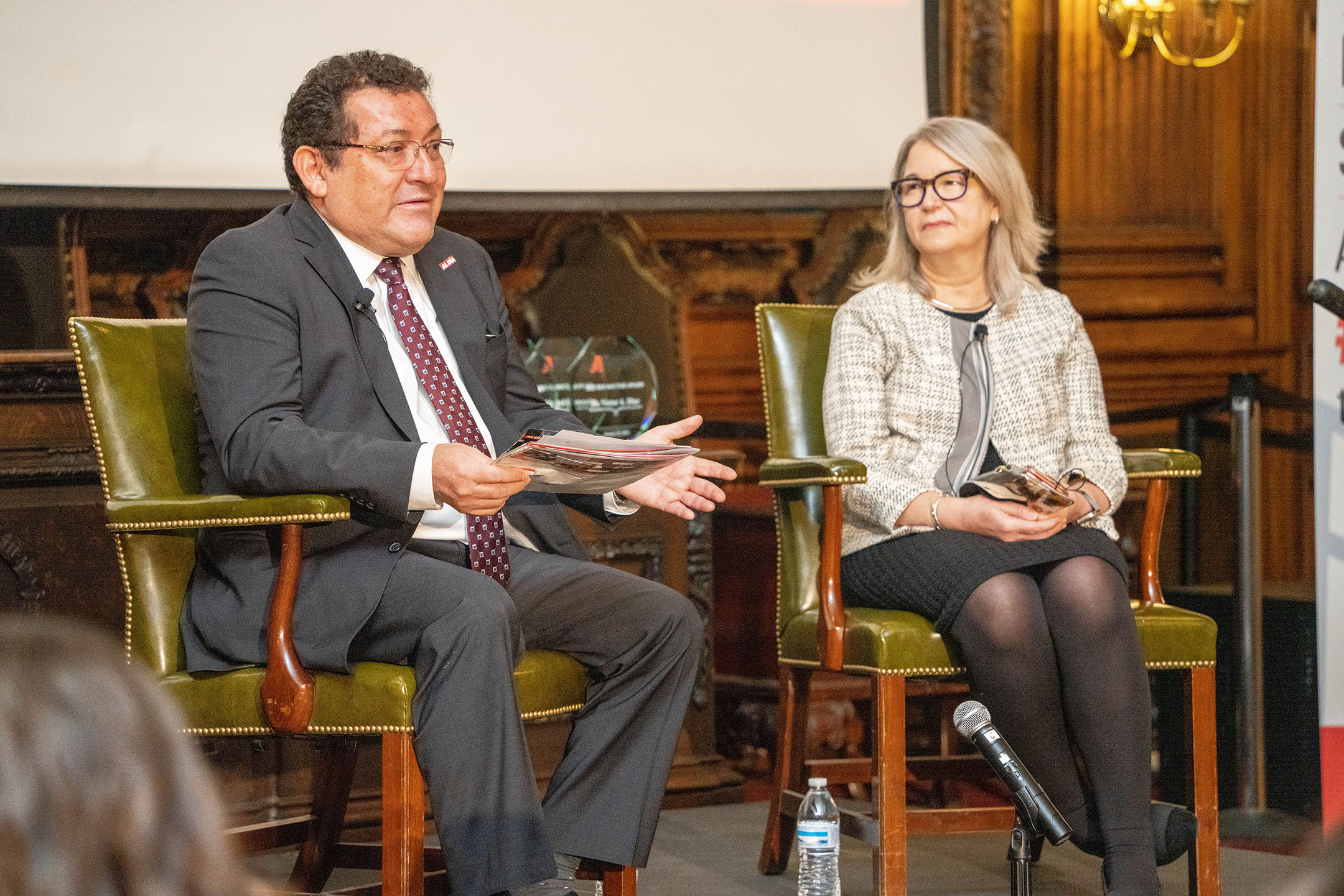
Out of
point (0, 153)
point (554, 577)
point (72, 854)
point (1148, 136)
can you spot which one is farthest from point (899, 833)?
point (1148, 136)

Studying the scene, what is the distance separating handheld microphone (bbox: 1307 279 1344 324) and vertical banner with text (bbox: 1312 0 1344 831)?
0.44 m

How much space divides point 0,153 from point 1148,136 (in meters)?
3.18

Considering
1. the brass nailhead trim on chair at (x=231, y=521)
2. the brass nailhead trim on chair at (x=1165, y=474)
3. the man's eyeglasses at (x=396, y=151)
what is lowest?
the brass nailhead trim on chair at (x=1165, y=474)

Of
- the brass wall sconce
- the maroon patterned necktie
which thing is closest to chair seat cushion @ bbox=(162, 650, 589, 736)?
the maroon patterned necktie

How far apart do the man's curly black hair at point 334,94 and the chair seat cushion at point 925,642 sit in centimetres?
112

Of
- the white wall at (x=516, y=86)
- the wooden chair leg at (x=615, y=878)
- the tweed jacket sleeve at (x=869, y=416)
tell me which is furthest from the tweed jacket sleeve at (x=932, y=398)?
the white wall at (x=516, y=86)

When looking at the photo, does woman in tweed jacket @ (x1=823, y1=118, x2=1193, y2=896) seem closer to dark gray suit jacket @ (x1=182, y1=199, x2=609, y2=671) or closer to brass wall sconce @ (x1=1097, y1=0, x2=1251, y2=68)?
dark gray suit jacket @ (x1=182, y1=199, x2=609, y2=671)

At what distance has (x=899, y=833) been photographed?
7.63ft

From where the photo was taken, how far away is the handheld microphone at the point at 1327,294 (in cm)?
265

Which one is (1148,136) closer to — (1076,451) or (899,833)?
(1076,451)

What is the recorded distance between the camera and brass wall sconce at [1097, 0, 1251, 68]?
14.0 ft

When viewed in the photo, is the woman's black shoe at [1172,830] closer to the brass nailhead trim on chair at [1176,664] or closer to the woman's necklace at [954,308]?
the brass nailhead trim on chair at [1176,664]

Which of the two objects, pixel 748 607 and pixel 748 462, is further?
pixel 748 462

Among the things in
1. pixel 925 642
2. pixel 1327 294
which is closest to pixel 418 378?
pixel 925 642
